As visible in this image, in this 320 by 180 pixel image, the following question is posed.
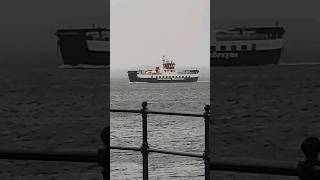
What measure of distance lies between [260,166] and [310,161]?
157mm

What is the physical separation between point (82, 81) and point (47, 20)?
302 millimetres

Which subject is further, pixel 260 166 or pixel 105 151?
pixel 105 151

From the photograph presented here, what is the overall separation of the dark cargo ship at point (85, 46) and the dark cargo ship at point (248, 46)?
523mm

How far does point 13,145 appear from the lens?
1948 mm

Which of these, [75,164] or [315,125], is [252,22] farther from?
[75,164]

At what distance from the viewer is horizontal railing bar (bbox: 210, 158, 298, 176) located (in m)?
1.31

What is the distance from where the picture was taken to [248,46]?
2.26 meters

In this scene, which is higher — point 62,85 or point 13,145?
point 62,85

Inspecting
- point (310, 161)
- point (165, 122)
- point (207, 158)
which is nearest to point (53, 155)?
point (207, 158)

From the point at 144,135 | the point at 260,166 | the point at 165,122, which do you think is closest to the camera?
the point at 260,166

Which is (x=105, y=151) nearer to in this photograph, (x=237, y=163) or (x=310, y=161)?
(x=237, y=163)

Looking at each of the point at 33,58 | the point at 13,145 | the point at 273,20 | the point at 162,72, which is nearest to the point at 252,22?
the point at 273,20

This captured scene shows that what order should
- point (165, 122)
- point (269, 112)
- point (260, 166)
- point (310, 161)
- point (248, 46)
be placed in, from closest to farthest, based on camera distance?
point (310, 161)
point (260, 166)
point (269, 112)
point (248, 46)
point (165, 122)

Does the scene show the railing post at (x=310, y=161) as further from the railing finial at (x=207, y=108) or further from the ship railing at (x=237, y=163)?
the railing finial at (x=207, y=108)
